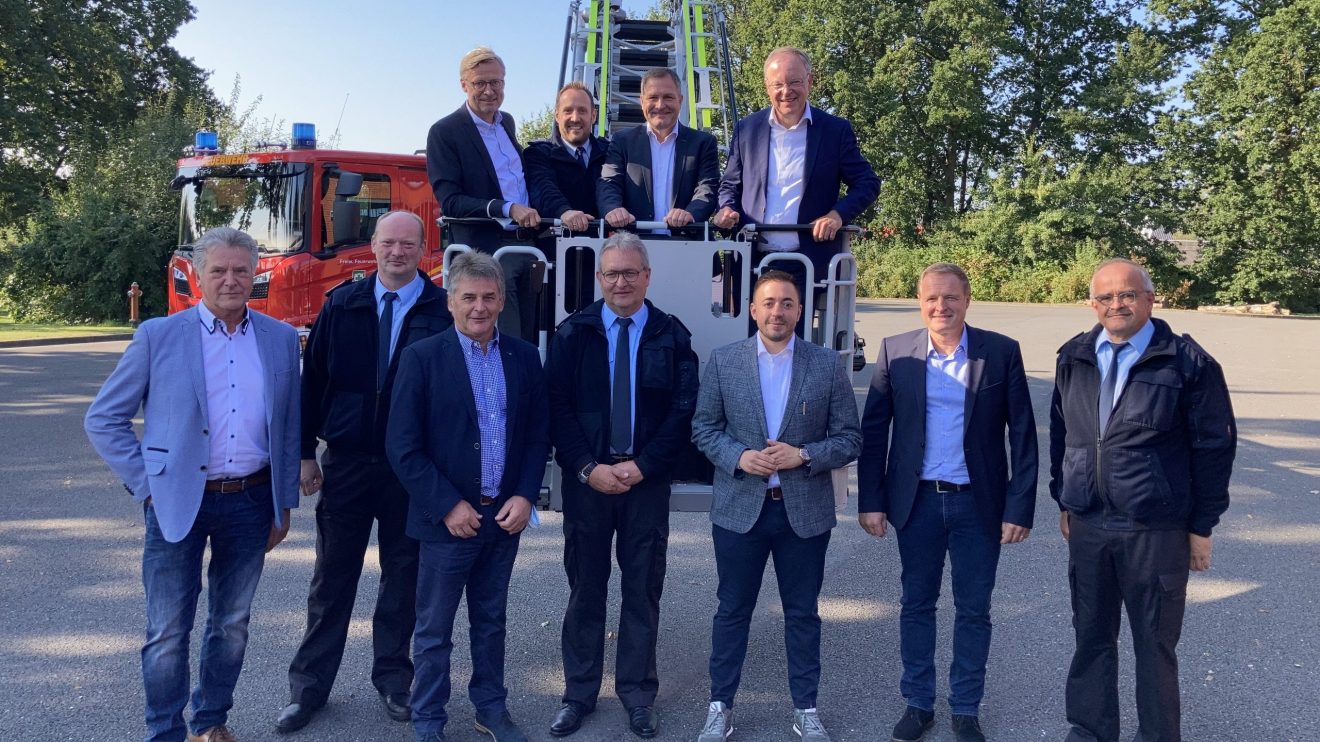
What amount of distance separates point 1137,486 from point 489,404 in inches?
93.8

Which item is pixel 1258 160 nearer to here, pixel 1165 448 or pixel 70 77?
pixel 1165 448

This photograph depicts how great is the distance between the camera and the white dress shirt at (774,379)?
149 inches

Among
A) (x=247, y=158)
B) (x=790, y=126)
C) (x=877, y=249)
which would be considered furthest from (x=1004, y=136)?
(x=790, y=126)

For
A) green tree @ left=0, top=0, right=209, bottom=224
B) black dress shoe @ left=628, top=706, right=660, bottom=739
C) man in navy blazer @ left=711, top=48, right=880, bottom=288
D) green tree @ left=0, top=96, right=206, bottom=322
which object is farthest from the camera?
green tree @ left=0, top=0, right=209, bottom=224

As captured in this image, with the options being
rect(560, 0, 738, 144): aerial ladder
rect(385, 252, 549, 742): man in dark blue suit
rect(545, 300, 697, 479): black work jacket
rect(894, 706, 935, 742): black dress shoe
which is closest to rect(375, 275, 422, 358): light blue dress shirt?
rect(385, 252, 549, 742): man in dark blue suit

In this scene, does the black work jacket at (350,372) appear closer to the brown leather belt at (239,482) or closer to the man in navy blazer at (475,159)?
the brown leather belt at (239,482)

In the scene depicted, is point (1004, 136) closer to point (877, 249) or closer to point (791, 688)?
point (877, 249)

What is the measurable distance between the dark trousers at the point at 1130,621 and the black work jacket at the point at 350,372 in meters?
2.69

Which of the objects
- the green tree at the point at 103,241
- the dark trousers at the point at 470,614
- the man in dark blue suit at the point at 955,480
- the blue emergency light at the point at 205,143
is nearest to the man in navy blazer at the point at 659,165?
the man in dark blue suit at the point at 955,480

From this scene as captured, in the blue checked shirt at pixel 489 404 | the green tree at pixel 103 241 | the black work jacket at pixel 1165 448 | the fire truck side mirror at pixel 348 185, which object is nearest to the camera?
the black work jacket at pixel 1165 448

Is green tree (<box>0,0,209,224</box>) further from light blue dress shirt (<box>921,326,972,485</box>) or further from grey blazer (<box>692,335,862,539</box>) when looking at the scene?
light blue dress shirt (<box>921,326,972,485</box>)

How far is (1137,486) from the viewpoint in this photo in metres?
3.36

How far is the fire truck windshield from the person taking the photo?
1119 centimetres

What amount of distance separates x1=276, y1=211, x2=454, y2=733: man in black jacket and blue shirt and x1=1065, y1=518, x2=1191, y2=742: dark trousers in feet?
8.68
